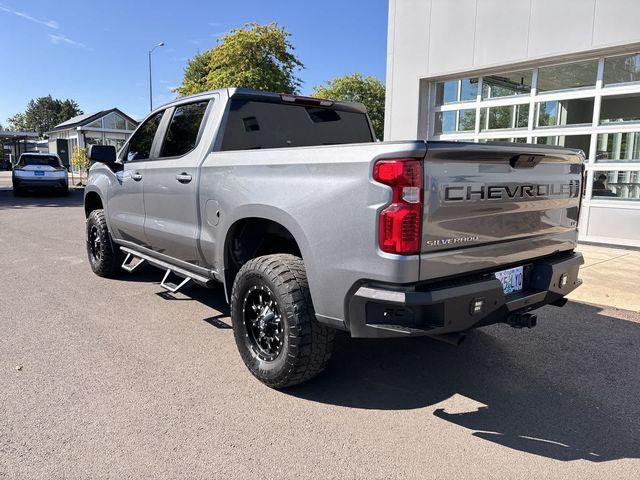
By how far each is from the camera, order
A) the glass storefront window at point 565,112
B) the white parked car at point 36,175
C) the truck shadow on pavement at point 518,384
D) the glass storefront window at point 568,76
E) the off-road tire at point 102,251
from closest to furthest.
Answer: the truck shadow on pavement at point 518,384 < the off-road tire at point 102,251 < the glass storefront window at point 568,76 < the glass storefront window at point 565,112 < the white parked car at point 36,175

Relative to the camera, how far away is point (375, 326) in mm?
2709

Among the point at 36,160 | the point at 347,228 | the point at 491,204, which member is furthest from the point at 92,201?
the point at 36,160

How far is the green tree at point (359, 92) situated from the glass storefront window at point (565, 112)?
1346 inches

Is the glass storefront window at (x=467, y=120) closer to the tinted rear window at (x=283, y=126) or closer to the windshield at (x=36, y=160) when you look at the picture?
the tinted rear window at (x=283, y=126)

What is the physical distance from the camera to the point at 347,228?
2760 millimetres

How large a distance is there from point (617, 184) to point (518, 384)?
6.68 m

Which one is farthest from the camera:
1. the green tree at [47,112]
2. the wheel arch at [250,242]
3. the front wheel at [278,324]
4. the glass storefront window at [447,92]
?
the green tree at [47,112]

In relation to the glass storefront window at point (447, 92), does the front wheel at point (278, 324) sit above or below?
below

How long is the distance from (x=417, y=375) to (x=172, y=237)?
2367 mm

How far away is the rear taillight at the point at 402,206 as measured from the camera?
101 inches

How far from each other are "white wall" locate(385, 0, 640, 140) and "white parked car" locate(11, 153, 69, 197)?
14258mm

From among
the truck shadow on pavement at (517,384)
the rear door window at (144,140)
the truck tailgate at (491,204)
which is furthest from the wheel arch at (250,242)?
the rear door window at (144,140)

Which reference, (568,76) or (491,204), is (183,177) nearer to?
(491,204)

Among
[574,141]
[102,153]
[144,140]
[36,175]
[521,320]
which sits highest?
[574,141]
